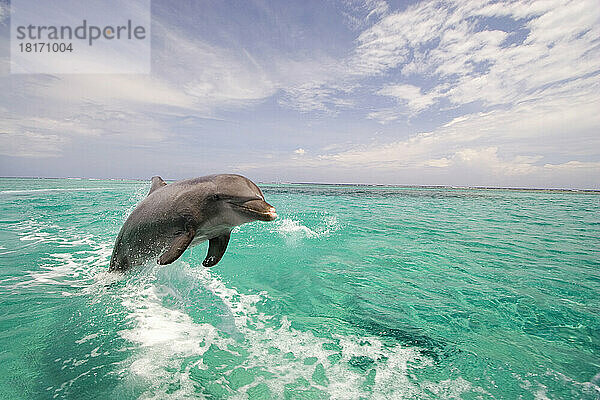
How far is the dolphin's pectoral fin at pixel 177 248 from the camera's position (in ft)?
13.1

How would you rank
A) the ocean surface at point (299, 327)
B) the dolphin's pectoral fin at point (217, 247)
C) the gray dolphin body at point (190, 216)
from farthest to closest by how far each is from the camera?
1. the dolphin's pectoral fin at point (217, 247)
2. the gray dolphin body at point (190, 216)
3. the ocean surface at point (299, 327)

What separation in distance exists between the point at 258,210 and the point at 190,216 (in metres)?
1.32

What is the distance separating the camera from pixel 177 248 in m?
4.18

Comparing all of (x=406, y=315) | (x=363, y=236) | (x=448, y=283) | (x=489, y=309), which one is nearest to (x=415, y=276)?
(x=448, y=283)

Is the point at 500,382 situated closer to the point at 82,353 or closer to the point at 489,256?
the point at 82,353

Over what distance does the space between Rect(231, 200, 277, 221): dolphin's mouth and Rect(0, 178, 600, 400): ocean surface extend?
6.39 ft

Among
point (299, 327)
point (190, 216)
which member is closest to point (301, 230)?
point (299, 327)

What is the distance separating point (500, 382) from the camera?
3.62m

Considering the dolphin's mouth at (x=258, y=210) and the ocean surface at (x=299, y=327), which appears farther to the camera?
the dolphin's mouth at (x=258, y=210)

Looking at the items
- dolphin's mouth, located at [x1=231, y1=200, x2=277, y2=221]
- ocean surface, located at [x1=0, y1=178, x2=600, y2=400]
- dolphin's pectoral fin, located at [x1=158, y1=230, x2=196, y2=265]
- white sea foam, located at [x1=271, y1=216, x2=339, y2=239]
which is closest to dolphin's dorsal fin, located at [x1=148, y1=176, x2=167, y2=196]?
ocean surface, located at [x1=0, y1=178, x2=600, y2=400]

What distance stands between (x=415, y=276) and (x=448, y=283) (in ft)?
2.62

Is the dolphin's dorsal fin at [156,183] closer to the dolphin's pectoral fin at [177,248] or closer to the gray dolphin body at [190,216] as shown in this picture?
the gray dolphin body at [190,216]

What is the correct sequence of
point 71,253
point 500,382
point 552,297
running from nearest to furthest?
point 500,382
point 552,297
point 71,253

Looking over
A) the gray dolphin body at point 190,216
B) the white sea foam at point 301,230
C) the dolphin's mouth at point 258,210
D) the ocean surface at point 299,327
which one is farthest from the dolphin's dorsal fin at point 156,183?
the white sea foam at point 301,230
